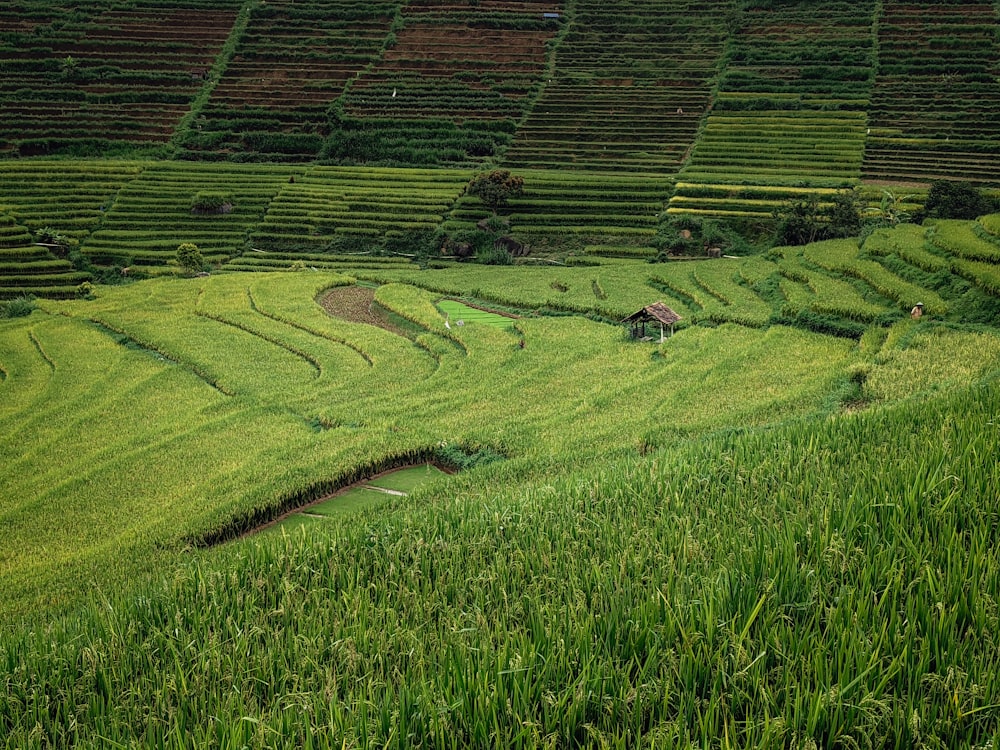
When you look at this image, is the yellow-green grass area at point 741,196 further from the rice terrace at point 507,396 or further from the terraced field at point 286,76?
the terraced field at point 286,76

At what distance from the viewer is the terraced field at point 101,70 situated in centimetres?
4972

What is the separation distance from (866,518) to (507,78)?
5555cm

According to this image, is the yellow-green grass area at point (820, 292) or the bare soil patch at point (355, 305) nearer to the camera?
the yellow-green grass area at point (820, 292)

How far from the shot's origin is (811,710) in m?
3.23

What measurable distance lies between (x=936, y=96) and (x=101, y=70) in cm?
5128

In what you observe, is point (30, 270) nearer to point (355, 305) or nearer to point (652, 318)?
point (355, 305)

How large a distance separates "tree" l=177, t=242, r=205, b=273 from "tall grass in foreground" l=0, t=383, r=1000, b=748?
30.6 m

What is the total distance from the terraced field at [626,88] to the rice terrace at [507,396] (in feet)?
1.24

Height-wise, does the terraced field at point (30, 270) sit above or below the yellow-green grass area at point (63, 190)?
below

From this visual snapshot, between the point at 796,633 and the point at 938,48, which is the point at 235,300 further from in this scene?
the point at 938,48

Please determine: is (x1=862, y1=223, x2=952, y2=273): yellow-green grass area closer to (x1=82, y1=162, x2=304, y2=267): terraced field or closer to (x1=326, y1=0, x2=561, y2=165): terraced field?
(x1=326, y1=0, x2=561, y2=165): terraced field

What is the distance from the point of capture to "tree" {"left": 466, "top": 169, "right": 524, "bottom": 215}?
40.2 m

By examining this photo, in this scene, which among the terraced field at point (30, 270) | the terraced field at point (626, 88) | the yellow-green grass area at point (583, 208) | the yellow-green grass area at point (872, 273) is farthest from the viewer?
the terraced field at point (626, 88)

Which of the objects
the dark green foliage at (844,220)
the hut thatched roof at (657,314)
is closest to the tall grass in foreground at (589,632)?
the hut thatched roof at (657,314)
